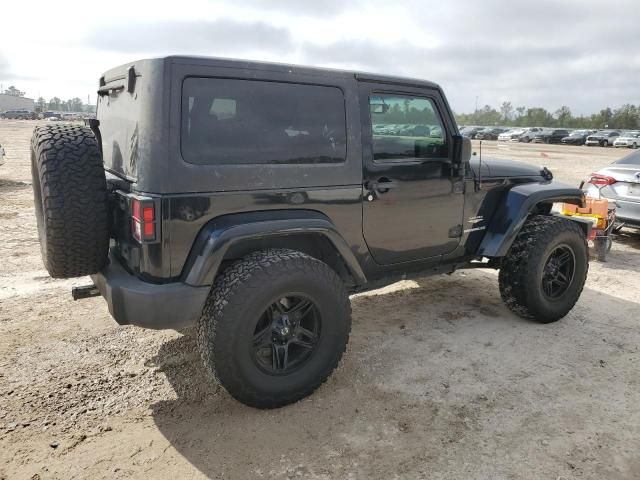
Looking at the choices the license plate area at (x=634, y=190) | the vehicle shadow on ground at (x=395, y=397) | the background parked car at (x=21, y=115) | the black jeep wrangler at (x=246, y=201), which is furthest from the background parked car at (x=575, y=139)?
the background parked car at (x=21, y=115)

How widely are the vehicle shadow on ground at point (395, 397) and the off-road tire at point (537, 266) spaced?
6.9 inches

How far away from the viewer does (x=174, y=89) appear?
259cm

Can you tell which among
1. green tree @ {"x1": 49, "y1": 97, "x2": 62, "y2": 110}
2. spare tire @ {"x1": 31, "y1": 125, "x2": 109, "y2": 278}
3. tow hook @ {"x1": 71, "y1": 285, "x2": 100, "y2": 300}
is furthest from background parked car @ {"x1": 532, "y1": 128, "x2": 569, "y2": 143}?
green tree @ {"x1": 49, "y1": 97, "x2": 62, "y2": 110}

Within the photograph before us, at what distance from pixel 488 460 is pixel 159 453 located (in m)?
1.71

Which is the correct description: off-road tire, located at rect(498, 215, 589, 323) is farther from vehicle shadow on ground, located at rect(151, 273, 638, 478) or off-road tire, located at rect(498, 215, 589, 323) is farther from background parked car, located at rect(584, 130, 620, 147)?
background parked car, located at rect(584, 130, 620, 147)

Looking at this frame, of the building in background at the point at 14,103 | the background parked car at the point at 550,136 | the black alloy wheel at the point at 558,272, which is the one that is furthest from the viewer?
the building in background at the point at 14,103

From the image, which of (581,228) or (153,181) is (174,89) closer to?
(153,181)

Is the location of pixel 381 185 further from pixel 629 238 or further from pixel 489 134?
pixel 489 134

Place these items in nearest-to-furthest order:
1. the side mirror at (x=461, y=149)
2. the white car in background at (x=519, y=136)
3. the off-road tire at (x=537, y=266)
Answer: the side mirror at (x=461, y=149), the off-road tire at (x=537, y=266), the white car in background at (x=519, y=136)

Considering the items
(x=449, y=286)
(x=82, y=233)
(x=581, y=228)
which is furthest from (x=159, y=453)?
(x=581, y=228)

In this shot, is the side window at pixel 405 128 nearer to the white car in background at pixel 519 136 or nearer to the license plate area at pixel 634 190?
the license plate area at pixel 634 190

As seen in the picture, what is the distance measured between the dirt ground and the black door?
0.85 metres

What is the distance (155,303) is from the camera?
261cm

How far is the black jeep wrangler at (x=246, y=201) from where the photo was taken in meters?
2.63
